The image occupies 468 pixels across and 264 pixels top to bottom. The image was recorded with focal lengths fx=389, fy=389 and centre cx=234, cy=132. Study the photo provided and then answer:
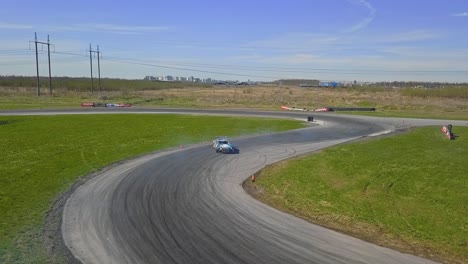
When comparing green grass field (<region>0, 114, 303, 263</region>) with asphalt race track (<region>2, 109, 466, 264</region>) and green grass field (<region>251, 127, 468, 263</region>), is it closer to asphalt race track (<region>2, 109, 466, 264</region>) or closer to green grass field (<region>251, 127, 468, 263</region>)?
asphalt race track (<region>2, 109, 466, 264</region>)

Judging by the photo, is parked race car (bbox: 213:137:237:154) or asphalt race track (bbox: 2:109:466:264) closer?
asphalt race track (bbox: 2:109:466:264)

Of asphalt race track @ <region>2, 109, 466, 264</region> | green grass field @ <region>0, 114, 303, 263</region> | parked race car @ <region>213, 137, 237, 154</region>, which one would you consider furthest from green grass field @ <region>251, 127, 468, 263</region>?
green grass field @ <region>0, 114, 303, 263</region>

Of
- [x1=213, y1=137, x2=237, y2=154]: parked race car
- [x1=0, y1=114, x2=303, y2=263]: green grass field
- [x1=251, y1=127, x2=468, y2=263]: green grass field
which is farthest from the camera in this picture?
[x1=213, y1=137, x2=237, y2=154]: parked race car

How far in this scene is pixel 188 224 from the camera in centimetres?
2127

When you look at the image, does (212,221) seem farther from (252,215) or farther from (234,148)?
(234,148)

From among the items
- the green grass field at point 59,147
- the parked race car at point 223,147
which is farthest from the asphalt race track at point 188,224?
the parked race car at point 223,147

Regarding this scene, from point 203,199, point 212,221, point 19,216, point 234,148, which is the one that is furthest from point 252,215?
point 234,148

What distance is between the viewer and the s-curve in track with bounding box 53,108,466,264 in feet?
57.4

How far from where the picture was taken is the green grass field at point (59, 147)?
2011 cm

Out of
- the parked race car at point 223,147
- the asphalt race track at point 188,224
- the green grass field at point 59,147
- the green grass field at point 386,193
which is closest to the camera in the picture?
the asphalt race track at point 188,224

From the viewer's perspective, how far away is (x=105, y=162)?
36156 mm

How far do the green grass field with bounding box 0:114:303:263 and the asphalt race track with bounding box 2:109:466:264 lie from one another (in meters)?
1.87

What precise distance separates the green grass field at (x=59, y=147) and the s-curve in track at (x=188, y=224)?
1.88 meters

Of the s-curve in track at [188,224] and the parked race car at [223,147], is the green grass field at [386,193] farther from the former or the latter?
the parked race car at [223,147]
